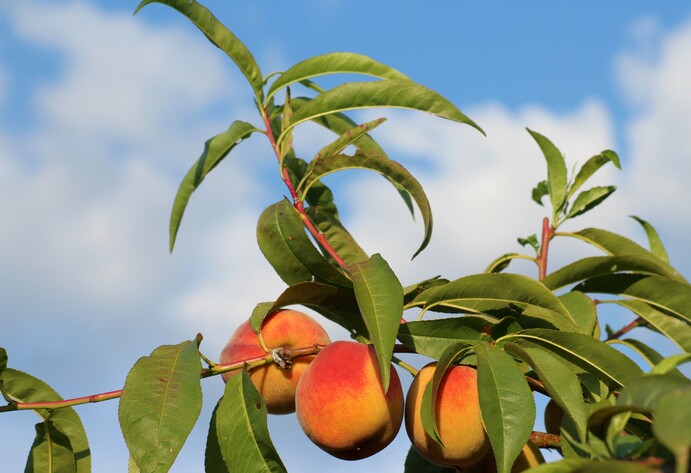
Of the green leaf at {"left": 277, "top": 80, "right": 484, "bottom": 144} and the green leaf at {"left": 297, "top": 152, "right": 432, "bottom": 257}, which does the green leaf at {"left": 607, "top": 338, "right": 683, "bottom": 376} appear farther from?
the green leaf at {"left": 277, "top": 80, "right": 484, "bottom": 144}

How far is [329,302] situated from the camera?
5.70 ft

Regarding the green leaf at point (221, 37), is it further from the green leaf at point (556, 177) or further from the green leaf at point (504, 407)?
the green leaf at point (504, 407)

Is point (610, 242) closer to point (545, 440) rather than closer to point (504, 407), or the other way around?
point (545, 440)

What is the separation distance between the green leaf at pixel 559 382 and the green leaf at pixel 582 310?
0.38 m

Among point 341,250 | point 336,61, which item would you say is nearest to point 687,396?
point 341,250

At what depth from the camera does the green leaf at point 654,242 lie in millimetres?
2695

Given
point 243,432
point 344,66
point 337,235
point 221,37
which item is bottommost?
point 243,432

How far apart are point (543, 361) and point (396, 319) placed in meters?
0.28

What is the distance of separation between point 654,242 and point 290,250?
58.1 inches

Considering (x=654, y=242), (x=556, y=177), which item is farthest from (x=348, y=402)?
(x=654, y=242)

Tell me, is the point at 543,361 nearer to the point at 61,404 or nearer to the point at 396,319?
the point at 396,319

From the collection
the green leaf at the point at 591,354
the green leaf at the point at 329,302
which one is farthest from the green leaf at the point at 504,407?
the green leaf at the point at 329,302

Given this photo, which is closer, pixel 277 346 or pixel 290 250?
pixel 290 250

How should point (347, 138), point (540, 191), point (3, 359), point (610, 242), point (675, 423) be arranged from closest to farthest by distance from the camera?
point (675, 423) < point (3, 359) < point (347, 138) < point (610, 242) < point (540, 191)
